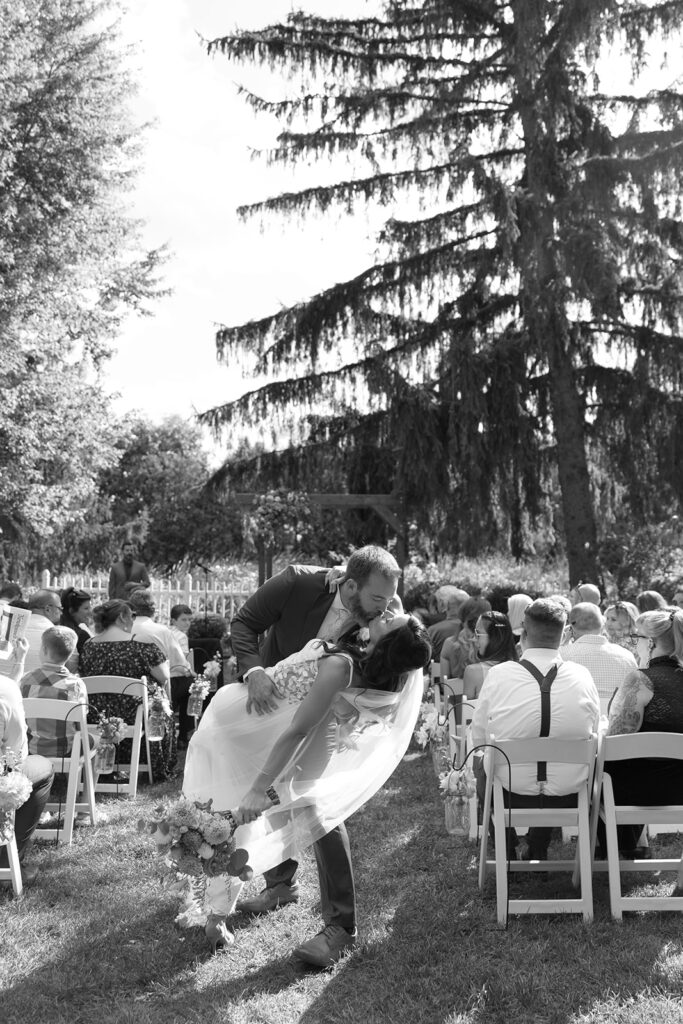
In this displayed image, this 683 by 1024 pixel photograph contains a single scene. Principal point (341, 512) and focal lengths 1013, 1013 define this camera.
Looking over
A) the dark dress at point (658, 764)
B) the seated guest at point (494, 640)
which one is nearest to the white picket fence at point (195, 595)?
the seated guest at point (494, 640)

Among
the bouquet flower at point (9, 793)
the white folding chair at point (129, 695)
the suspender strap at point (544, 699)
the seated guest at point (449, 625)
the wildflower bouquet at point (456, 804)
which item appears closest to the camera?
the bouquet flower at point (9, 793)

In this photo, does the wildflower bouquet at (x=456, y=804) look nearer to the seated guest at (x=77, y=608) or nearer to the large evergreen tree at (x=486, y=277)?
the seated guest at (x=77, y=608)

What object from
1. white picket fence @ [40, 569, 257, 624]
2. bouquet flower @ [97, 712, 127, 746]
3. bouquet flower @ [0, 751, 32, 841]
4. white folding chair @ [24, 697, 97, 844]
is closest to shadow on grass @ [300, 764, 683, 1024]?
bouquet flower @ [0, 751, 32, 841]

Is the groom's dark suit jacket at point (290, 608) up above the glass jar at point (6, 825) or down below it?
above

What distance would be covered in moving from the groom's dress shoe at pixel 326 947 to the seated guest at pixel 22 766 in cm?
162

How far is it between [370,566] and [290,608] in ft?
2.79

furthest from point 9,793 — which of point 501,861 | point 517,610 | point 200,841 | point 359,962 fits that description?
point 517,610

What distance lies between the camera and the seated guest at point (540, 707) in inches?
181

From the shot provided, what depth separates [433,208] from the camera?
15477 mm

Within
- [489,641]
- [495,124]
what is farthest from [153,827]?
[495,124]

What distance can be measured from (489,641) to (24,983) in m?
3.52

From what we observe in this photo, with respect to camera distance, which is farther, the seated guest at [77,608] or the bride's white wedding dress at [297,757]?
the seated guest at [77,608]

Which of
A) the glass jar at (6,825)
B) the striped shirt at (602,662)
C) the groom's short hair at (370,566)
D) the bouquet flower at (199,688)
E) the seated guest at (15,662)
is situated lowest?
the bouquet flower at (199,688)

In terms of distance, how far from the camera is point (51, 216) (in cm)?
2089
